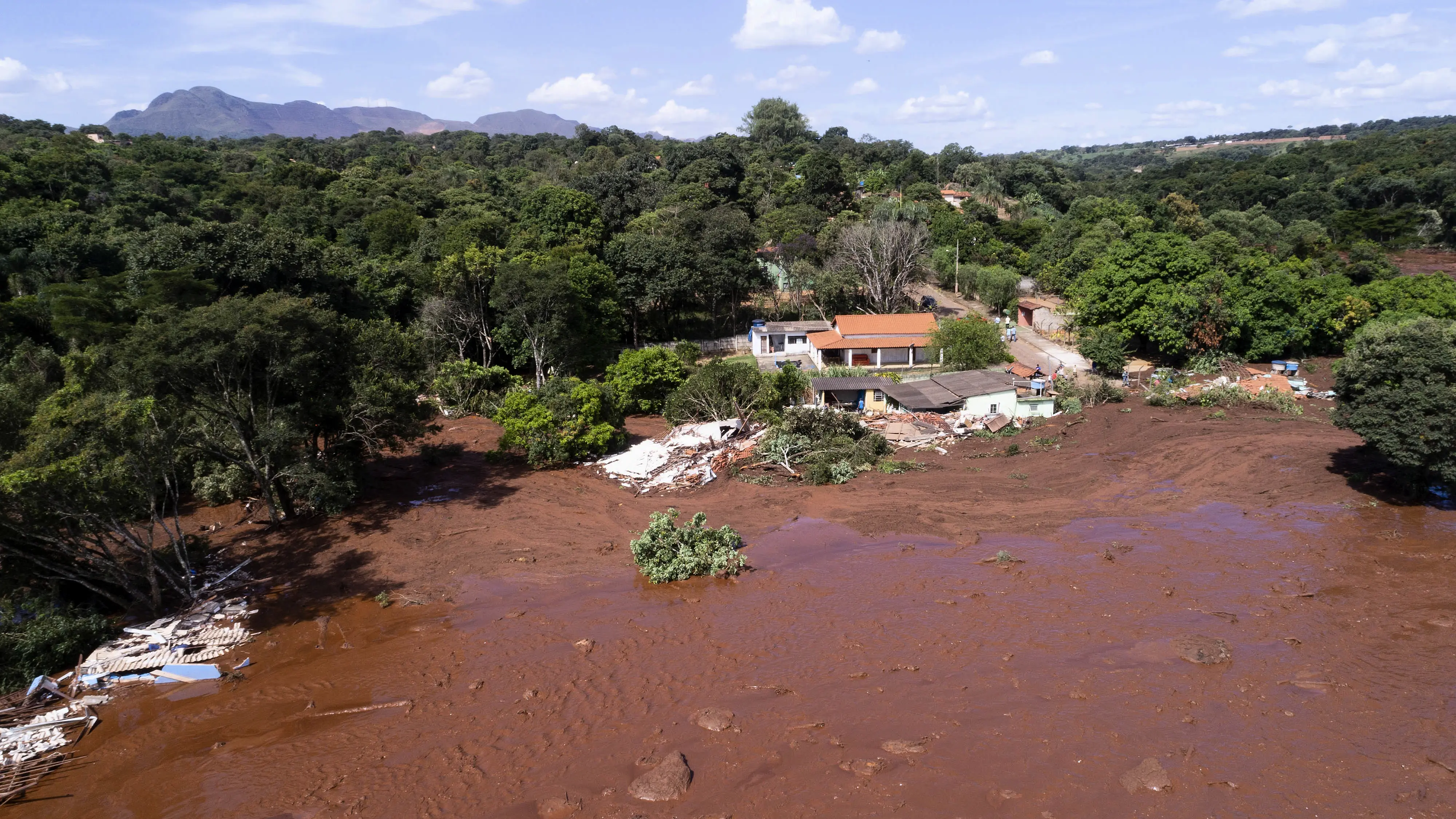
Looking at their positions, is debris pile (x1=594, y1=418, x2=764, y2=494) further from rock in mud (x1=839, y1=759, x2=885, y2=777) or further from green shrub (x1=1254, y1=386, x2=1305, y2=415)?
green shrub (x1=1254, y1=386, x2=1305, y2=415)

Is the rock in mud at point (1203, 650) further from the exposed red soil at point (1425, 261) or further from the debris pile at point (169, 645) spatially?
the exposed red soil at point (1425, 261)

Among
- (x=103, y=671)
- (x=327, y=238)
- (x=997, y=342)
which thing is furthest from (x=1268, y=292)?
(x=327, y=238)

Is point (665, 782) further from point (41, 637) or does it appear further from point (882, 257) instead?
point (882, 257)

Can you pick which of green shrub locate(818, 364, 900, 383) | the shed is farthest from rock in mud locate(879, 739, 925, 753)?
green shrub locate(818, 364, 900, 383)

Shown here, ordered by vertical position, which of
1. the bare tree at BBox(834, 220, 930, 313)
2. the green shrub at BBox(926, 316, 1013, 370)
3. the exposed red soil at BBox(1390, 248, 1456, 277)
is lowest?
the green shrub at BBox(926, 316, 1013, 370)

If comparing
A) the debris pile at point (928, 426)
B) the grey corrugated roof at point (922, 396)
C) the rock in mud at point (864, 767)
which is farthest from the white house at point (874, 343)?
the rock in mud at point (864, 767)

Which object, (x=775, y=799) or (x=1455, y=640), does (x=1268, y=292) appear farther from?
(x=775, y=799)
